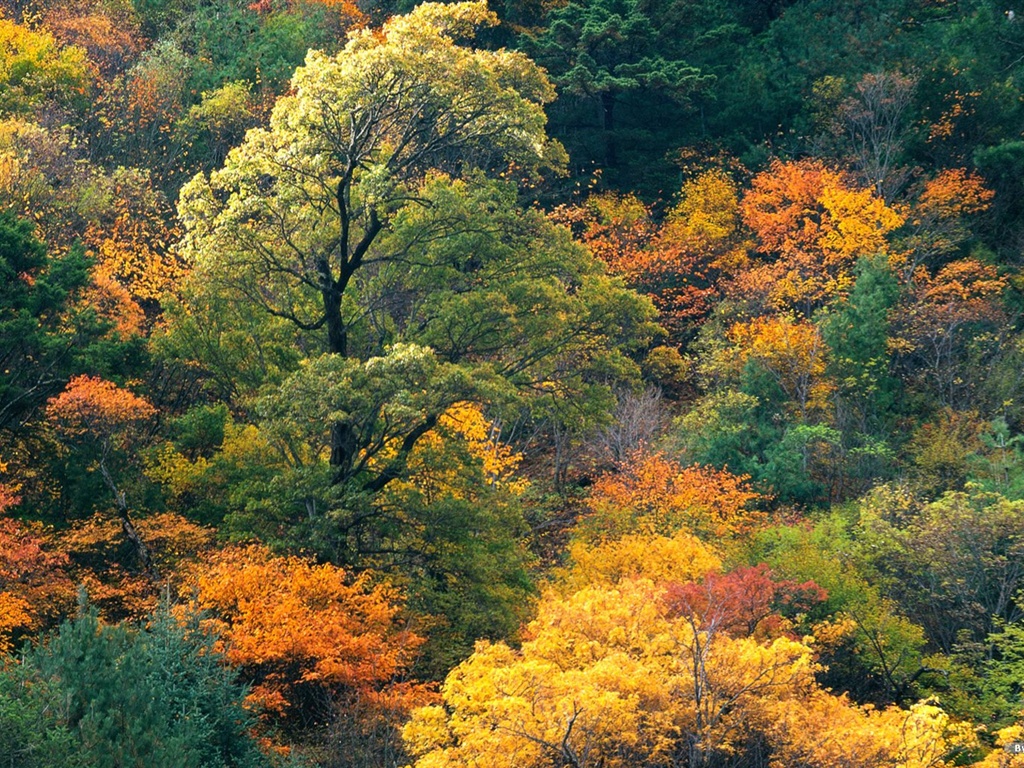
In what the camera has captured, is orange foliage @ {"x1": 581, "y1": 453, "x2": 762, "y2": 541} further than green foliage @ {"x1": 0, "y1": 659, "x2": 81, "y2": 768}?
Yes

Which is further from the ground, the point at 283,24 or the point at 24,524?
the point at 283,24

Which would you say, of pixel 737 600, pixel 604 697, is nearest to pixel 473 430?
pixel 737 600

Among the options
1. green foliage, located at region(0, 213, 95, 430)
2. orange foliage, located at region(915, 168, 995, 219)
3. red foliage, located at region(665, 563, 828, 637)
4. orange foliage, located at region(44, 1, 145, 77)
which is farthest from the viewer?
orange foliage, located at region(44, 1, 145, 77)

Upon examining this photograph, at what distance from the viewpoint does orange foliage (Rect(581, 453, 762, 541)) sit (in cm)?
2464

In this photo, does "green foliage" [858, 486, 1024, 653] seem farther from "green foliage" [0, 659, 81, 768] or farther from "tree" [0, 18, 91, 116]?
"tree" [0, 18, 91, 116]

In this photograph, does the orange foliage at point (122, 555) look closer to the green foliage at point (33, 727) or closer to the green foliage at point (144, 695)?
the green foliage at point (144, 695)

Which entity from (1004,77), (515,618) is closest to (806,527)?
(515,618)

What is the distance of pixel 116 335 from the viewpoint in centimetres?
2303

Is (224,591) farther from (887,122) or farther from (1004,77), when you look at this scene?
(1004,77)

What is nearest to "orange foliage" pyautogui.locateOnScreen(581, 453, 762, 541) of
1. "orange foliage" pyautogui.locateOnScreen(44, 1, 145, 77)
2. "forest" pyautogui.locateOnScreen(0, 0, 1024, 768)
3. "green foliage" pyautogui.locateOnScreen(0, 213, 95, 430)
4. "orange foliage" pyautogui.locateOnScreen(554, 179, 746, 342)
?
"forest" pyautogui.locateOnScreen(0, 0, 1024, 768)

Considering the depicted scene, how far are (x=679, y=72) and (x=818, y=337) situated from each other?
10.9m

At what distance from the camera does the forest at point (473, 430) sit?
15.8m

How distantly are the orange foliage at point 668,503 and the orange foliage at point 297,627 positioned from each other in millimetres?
5997

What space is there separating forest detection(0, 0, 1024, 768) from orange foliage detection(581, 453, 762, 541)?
0.36ft
